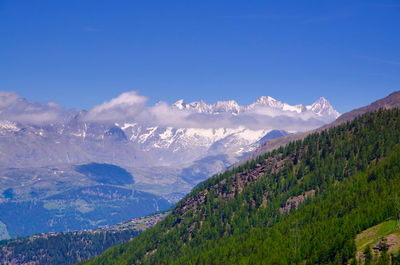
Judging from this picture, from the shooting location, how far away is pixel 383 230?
601 ft

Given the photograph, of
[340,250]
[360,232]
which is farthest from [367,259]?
[360,232]

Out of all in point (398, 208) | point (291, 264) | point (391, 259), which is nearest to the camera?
point (391, 259)

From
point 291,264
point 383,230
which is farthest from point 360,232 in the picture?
point 291,264

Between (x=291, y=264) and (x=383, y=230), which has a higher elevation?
(x=383, y=230)

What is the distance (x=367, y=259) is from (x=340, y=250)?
23908mm

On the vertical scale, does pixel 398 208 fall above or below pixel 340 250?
above

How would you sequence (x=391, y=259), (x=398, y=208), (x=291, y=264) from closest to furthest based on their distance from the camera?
(x=391, y=259)
(x=398, y=208)
(x=291, y=264)

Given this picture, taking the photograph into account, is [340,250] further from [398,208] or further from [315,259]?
[398,208]

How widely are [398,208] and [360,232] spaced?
24.8 metres

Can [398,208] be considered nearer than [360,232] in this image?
Yes

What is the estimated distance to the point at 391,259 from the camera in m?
154

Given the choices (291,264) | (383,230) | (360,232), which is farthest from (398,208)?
(291,264)

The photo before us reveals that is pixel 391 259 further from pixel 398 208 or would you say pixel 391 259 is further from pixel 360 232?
pixel 360 232

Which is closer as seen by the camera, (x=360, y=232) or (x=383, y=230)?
(x=383, y=230)
